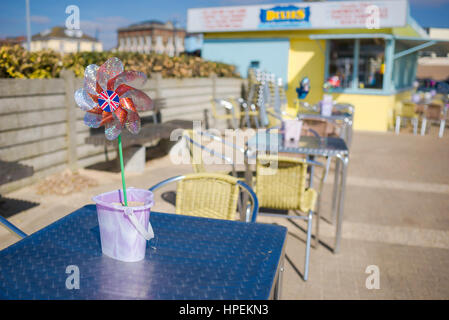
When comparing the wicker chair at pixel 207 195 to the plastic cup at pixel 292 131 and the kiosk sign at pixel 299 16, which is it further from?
the kiosk sign at pixel 299 16

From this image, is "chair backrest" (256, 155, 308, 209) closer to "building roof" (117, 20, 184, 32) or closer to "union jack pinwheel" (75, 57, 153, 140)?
"union jack pinwheel" (75, 57, 153, 140)

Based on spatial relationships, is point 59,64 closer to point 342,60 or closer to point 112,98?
point 112,98

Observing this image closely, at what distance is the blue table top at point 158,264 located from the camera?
1441 millimetres

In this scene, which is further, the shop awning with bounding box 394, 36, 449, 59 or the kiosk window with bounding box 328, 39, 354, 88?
the kiosk window with bounding box 328, 39, 354, 88

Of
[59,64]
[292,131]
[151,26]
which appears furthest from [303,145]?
[151,26]

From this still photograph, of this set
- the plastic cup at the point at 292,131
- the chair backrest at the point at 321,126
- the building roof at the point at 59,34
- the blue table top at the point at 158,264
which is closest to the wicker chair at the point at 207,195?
the blue table top at the point at 158,264

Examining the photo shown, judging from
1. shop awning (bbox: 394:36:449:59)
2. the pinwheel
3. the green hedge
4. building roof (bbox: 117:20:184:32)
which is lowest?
the pinwheel

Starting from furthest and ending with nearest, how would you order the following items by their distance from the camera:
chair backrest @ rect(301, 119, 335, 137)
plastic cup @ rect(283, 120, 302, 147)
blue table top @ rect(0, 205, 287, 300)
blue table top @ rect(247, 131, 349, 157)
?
1. chair backrest @ rect(301, 119, 335, 137)
2. plastic cup @ rect(283, 120, 302, 147)
3. blue table top @ rect(247, 131, 349, 157)
4. blue table top @ rect(0, 205, 287, 300)

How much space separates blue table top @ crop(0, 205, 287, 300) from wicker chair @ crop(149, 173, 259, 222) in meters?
0.56

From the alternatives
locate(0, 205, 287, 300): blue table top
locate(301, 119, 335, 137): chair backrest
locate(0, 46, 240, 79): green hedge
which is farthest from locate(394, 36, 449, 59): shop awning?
locate(0, 205, 287, 300): blue table top

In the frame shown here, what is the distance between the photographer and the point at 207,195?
2.69 meters

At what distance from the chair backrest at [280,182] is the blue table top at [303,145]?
1.43 feet

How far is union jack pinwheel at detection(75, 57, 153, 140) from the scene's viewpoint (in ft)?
5.03

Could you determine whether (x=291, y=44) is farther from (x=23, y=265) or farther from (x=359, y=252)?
(x=23, y=265)
